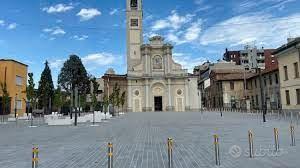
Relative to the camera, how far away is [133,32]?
82.6 metres

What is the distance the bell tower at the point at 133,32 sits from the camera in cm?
8169

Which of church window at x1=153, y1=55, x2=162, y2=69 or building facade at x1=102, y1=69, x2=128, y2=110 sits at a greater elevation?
church window at x1=153, y1=55, x2=162, y2=69

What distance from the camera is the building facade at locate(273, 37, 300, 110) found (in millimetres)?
33188

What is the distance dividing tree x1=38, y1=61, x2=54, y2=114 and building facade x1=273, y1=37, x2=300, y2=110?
144 ft

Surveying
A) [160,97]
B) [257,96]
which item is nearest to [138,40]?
[160,97]

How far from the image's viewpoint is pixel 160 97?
250ft

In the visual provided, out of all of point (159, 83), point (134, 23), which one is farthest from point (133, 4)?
point (159, 83)

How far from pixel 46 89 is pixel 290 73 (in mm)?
51647

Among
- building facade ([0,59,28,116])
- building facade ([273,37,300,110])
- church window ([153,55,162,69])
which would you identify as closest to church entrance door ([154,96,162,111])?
church window ([153,55,162,69])

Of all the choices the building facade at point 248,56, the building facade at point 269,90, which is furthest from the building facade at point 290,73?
the building facade at point 248,56

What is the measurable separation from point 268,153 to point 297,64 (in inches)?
1102

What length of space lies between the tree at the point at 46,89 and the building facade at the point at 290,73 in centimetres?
4390

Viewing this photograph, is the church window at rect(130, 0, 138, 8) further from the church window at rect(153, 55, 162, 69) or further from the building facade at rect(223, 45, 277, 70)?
the building facade at rect(223, 45, 277, 70)

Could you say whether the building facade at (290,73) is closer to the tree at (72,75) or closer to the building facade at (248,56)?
the tree at (72,75)
